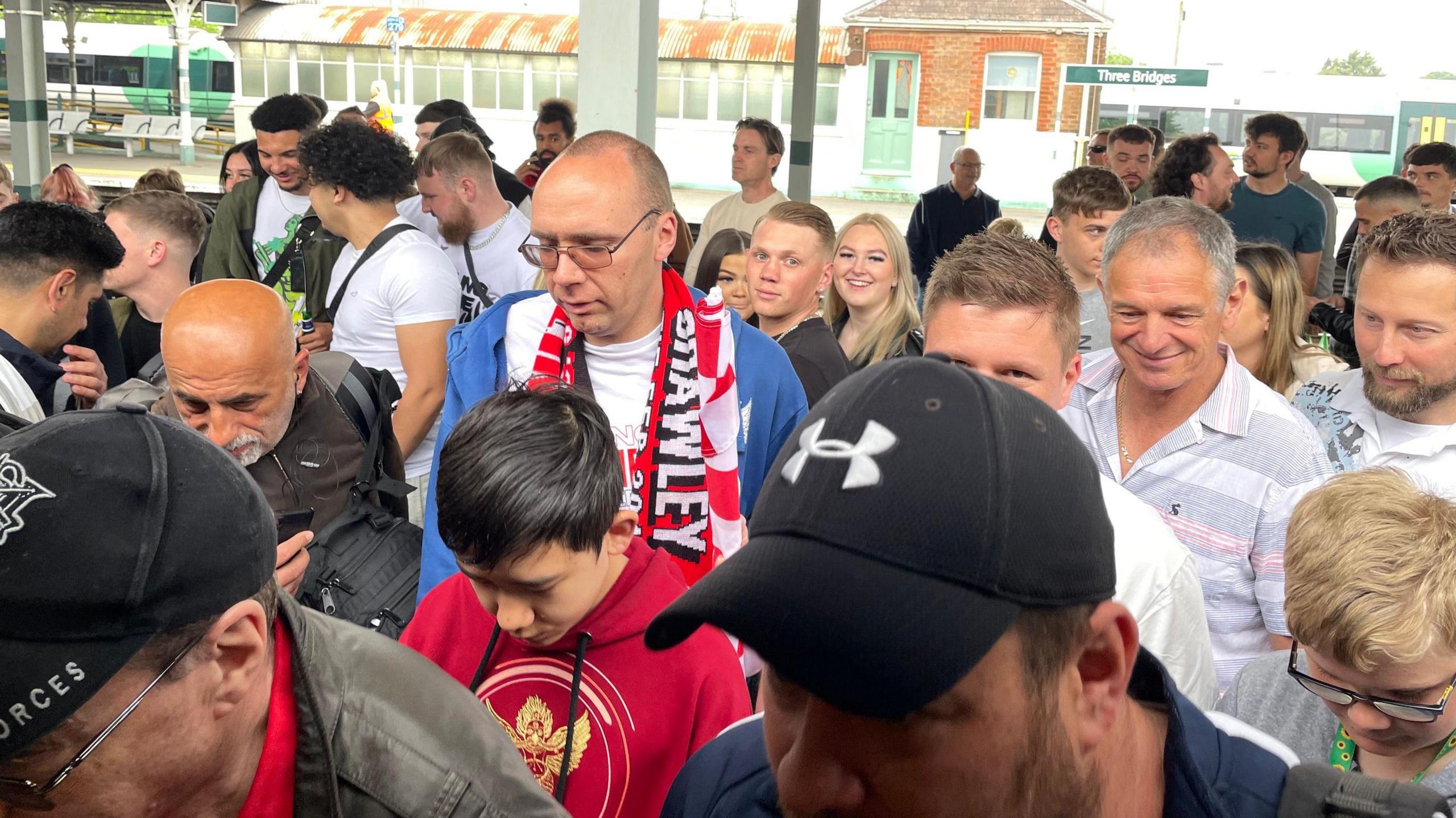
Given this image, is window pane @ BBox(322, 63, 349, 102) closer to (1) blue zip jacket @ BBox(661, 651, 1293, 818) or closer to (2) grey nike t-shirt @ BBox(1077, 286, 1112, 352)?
(2) grey nike t-shirt @ BBox(1077, 286, 1112, 352)

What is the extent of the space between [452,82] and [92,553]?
4099 cm

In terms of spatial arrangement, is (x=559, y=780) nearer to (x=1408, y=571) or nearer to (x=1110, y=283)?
(x=1408, y=571)

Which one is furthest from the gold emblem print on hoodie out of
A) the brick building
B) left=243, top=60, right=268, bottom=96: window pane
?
left=243, top=60, right=268, bottom=96: window pane

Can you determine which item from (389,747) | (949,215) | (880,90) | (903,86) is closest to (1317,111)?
(903,86)

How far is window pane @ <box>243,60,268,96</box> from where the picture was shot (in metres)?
39.8

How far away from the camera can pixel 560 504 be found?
196cm

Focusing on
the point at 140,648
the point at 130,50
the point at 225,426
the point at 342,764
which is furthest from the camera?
the point at 130,50

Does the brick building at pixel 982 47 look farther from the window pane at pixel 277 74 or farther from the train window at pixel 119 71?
the train window at pixel 119 71

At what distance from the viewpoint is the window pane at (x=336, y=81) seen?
39.8 metres

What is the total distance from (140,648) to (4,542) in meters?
0.18

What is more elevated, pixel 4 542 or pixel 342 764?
pixel 4 542

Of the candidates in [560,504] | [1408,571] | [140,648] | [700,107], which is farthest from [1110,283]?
[700,107]

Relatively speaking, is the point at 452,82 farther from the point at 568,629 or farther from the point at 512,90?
the point at 568,629

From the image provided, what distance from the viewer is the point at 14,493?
1192mm
